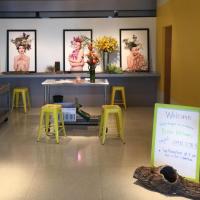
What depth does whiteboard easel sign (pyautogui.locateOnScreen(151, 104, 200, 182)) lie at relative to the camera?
3957 millimetres

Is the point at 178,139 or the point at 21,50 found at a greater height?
the point at 21,50

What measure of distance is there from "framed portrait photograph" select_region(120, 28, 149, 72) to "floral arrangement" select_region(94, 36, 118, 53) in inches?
11.6

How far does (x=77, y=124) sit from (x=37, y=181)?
2846 millimetres

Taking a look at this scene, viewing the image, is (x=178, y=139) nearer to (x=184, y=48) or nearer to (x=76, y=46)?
(x=184, y=48)

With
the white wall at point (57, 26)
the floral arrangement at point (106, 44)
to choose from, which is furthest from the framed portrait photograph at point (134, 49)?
the floral arrangement at point (106, 44)

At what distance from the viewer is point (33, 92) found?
9.53 meters

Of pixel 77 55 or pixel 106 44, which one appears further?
pixel 77 55


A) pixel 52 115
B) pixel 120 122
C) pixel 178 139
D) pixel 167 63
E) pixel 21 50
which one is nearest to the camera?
pixel 178 139

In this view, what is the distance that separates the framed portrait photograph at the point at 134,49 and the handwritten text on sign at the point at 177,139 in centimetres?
533

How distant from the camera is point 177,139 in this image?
4.08 meters

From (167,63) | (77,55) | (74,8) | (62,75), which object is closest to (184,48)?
(167,63)

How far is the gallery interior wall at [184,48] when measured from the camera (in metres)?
6.14

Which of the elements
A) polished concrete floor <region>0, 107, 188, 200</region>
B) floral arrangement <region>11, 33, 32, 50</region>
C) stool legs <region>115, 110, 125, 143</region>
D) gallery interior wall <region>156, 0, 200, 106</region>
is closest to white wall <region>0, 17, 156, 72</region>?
floral arrangement <region>11, 33, 32, 50</region>

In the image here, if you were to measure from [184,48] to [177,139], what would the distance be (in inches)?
124
